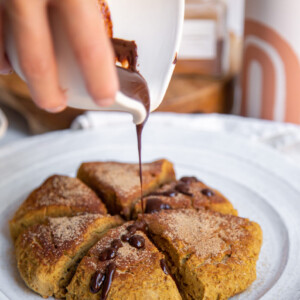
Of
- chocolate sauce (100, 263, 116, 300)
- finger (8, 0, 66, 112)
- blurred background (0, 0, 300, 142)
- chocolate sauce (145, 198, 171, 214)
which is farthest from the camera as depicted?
blurred background (0, 0, 300, 142)

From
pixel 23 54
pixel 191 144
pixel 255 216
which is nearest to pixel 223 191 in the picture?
pixel 255 216

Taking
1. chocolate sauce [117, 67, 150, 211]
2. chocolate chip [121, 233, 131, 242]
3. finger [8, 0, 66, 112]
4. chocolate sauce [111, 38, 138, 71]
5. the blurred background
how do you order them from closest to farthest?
finger [8, 0, 66, 112] < chocolate sauce [117, 67, 150, 211] < chocolate sauce [111, 38, 138, 71] < chocolate chip [121, 233, 131, 242] < the blurred background

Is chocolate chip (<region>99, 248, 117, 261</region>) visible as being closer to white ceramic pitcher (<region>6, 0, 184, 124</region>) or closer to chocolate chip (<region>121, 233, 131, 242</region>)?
chocolate chip (<region>121, 233, 131, 242</region>)

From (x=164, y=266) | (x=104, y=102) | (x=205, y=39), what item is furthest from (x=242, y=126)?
(x=104, y=102)

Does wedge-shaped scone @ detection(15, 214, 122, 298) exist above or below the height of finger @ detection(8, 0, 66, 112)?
below

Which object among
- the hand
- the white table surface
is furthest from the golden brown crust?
the white table surface

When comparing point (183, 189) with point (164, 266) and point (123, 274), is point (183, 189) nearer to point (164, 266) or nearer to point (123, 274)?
point (164, 266)

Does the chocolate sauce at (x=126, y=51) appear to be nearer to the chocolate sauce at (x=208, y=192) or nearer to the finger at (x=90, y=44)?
the finger at (x=90, y=44)

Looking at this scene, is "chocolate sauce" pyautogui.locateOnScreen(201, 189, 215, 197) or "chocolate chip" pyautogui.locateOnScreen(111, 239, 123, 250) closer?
"chocolate chip" pyautogui.locateOnScreen(111, 239, 123, 250)
